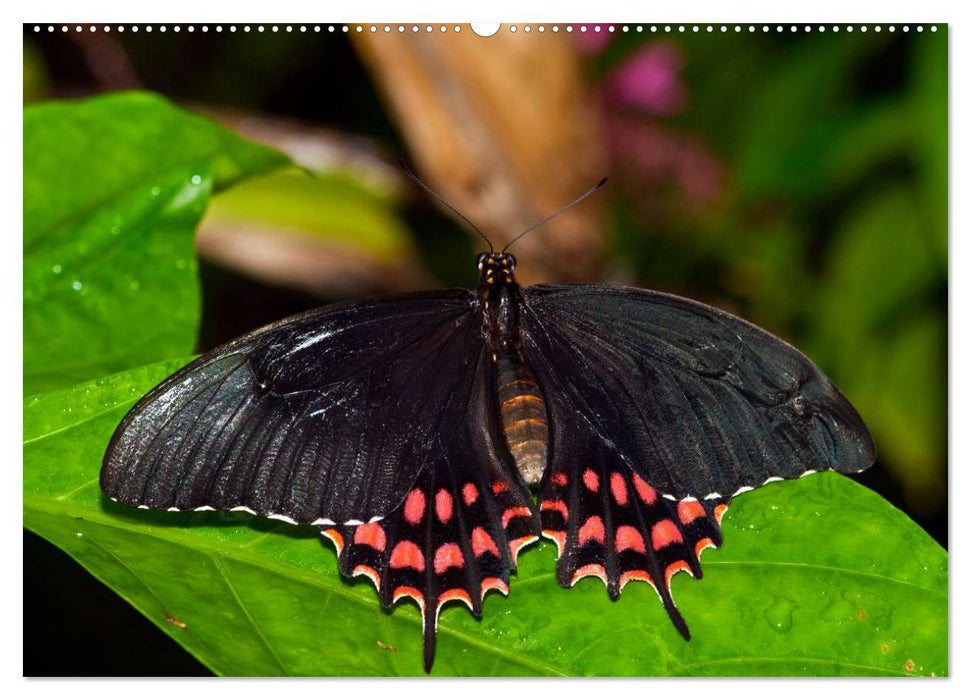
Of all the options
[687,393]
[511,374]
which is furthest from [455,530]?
[687,393]

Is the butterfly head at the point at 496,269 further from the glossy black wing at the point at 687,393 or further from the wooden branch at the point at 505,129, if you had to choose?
the wooden branch at the point at 505,129

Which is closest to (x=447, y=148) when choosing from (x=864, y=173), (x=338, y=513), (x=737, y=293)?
(x=737, y=293)

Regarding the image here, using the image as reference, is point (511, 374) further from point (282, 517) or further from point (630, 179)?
point (630, 179)

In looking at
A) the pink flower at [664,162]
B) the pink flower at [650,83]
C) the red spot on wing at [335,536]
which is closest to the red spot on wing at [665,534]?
the red spot on wing at [335,536]

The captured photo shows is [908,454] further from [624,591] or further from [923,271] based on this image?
[624,591]

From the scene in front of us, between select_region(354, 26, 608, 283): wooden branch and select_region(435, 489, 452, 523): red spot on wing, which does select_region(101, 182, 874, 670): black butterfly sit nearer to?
select_region(435, 489, 452, 523): red spot on wing

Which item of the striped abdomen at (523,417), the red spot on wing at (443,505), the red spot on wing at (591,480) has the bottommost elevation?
the red spot on wing at (443,505)
